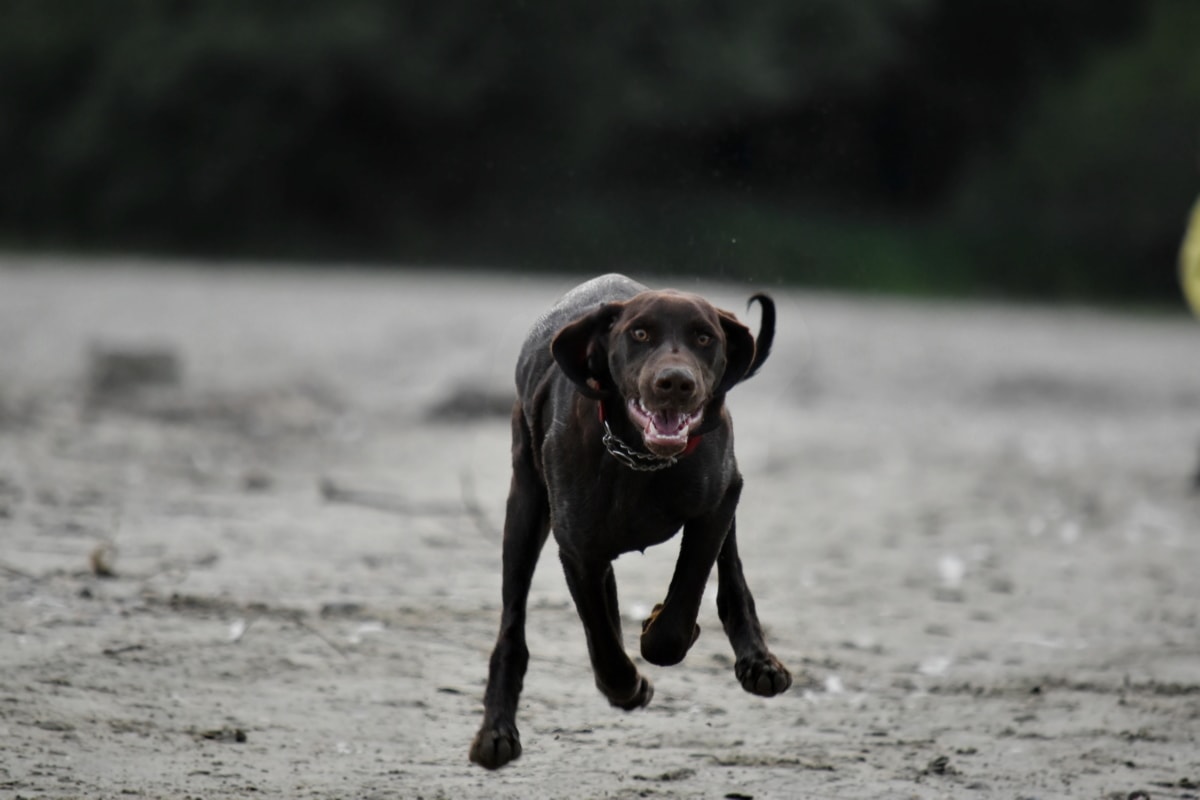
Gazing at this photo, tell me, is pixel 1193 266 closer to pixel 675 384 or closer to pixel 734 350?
pixel 734 350

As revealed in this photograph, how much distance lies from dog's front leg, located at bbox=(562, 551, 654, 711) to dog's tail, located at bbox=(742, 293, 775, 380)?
64cm

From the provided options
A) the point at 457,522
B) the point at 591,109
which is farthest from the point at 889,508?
the point at 591,109

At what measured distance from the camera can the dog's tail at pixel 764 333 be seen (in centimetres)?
426

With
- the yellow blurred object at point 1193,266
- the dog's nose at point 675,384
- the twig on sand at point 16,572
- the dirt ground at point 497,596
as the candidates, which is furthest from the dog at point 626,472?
the yellow blurred object at point 1193,266

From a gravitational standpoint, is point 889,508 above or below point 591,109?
below

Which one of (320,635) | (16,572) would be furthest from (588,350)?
(16,572)

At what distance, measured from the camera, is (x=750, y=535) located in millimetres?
8984

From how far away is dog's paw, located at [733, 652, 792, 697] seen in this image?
4.55 meters

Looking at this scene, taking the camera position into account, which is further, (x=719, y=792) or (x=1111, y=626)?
(x=1111, y=626)

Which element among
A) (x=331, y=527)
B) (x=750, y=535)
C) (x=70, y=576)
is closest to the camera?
(x=70, y=576)

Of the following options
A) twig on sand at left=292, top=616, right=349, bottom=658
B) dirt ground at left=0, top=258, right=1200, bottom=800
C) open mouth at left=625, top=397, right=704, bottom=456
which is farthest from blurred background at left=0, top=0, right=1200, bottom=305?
open mouth at left=625, top=397, right=704, bottom=456

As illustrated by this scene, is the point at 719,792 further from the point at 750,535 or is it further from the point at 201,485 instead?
the point at 201,485

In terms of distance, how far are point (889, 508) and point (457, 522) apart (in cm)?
281

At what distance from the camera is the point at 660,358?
3.96 m
